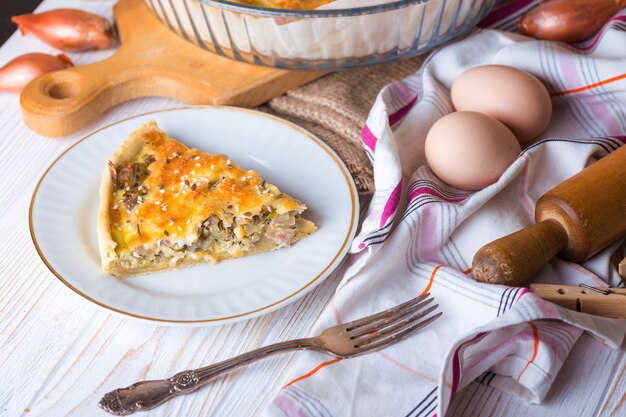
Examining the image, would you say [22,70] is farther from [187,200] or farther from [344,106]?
[344,106]

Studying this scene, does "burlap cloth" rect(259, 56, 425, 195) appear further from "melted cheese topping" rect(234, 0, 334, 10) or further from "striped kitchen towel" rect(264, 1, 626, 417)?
"melted cheese topping" rect(234, 0, 334, 10)

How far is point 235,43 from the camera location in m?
2.16

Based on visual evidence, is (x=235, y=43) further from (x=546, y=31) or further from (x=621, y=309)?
(x=621, y=309)

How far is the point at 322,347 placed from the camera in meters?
1.55

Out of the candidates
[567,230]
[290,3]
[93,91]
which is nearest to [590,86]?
[567,230]

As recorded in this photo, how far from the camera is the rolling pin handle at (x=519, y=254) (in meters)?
1.58

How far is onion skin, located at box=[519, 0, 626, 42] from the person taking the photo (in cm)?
230

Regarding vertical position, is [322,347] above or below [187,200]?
below

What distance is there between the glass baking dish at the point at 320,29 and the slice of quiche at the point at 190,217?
0.42 metres

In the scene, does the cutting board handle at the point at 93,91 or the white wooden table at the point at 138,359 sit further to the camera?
the cutting board handle at the point at 93,91

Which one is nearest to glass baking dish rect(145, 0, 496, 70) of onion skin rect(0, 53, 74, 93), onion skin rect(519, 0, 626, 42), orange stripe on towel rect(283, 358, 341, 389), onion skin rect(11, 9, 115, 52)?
onion skin rect(519, 0, 626, 42)

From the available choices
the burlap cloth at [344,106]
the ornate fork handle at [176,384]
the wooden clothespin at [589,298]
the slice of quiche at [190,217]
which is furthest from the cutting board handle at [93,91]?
the wooden clothespin at [589,298]

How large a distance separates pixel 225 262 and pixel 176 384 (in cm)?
40

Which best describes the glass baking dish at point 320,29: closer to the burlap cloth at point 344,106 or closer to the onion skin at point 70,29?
the burlap cloth at point 344,106
